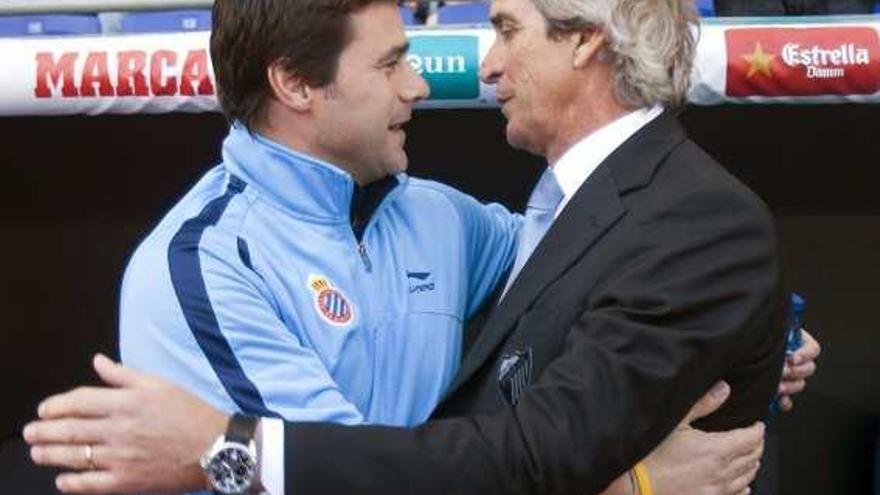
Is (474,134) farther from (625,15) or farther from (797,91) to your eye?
(625,15)

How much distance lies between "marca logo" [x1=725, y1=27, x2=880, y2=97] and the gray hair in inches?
36.7

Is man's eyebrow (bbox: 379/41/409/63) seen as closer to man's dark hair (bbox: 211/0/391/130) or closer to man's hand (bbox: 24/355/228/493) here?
man's dark hair (bbox: 211/0/391/130)

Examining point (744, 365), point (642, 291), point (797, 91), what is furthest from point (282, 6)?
point (797, 91)

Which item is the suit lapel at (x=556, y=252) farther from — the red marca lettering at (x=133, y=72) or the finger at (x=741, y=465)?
the red marca lettering at (x=133, y=72)

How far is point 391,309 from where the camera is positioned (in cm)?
173

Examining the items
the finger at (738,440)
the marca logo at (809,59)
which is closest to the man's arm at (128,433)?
the finger at (738,440)

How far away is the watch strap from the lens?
→ 1319mm

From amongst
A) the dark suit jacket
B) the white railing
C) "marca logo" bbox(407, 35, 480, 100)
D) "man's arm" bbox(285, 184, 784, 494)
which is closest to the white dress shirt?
the dark suit jacket

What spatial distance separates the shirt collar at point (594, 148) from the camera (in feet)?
5.33

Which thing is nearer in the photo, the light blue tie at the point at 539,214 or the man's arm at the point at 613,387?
the man's arm at the point at 613,387

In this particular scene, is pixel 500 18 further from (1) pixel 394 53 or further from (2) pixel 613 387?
(2) pixel 613 387

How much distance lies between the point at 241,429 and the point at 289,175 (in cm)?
45

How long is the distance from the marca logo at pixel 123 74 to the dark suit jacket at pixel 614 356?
1327mm

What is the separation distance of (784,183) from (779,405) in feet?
4.73
